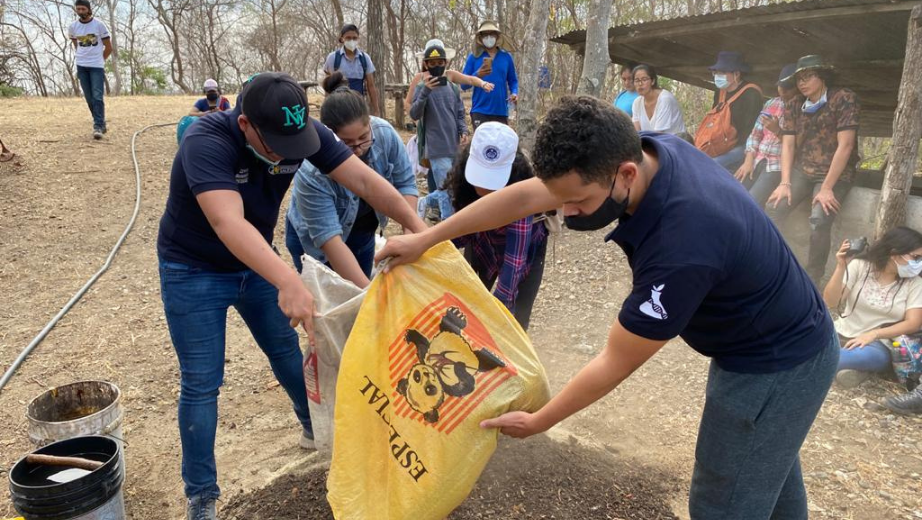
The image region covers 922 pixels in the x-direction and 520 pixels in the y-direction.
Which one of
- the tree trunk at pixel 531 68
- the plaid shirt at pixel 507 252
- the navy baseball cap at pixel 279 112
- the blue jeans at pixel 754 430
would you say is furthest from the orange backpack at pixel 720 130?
the navy baseball cap at pixel 279 112

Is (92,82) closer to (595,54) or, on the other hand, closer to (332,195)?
(595,54)

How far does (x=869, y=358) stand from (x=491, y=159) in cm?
255

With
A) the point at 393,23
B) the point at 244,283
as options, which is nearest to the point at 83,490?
the point at 244,283

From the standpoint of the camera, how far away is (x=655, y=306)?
1263 mm

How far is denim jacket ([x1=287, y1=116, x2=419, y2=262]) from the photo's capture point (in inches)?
102

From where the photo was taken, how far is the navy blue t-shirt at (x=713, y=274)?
1.25 meters

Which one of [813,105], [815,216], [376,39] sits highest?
[376,39]

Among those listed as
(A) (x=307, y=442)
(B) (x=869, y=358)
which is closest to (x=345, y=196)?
(A) (x=307, y=442)

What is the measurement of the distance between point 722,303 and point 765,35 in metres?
4.85

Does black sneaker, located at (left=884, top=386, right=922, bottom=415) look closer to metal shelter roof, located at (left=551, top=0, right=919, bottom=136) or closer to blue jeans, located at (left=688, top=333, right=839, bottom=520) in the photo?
blue jeans, located at (left=688, top=333, right=839, bottom=520)

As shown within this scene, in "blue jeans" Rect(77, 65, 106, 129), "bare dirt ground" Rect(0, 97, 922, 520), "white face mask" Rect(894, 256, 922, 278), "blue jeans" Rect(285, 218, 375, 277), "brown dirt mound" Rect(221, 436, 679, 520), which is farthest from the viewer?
"blue jeans" Rect(77, 65, 106, 129)

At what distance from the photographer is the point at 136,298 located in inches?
189

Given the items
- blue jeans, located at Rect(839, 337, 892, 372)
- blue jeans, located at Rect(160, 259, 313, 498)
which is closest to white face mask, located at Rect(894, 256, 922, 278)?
blue jeans, located at Rect(839, 337, 892, 372)

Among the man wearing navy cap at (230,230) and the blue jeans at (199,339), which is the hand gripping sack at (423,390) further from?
the blue jeans at (199,339)
